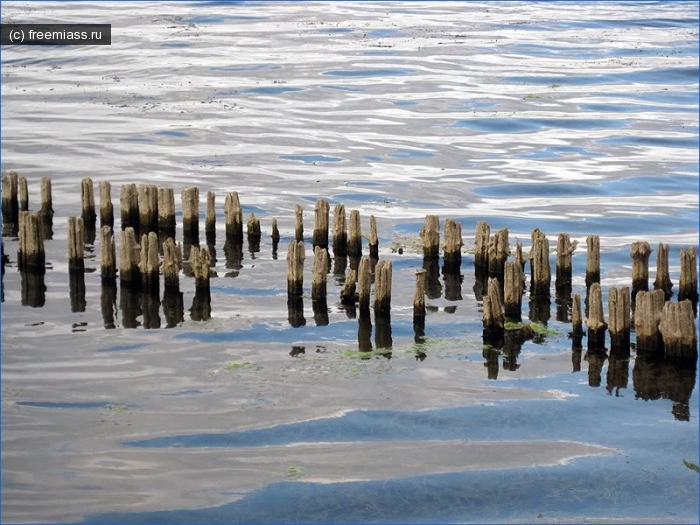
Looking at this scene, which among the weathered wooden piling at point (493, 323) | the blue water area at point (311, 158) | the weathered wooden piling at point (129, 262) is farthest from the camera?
the blue water area at point (311, 158)

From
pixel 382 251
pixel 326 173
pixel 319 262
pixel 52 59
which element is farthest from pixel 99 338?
pixel 52 59

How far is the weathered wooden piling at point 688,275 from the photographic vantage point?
22.0 metres

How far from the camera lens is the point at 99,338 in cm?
2084

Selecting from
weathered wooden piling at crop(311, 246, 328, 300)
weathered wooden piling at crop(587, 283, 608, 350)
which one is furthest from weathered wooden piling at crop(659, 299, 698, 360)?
weathered wooden piling at crop(311, 246, 328, 300)

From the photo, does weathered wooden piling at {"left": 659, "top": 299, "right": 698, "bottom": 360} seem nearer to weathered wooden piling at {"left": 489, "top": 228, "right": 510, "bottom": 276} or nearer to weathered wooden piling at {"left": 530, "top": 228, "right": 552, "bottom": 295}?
weathered wooden piling at {"left": 530, "top": 228, "right": 552, "bottom": 295}

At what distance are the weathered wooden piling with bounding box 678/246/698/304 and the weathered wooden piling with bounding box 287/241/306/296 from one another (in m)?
7.35

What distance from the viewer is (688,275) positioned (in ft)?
72.8

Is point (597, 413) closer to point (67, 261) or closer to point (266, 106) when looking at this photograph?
point (67, 261)

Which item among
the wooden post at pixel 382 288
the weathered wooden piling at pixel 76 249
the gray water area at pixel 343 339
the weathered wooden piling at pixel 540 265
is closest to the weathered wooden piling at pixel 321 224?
the gray water area at pixel 343 339

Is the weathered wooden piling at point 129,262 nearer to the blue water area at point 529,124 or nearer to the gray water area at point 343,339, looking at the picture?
the gray water area at point 343,339

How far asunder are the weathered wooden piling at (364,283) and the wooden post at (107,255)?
5.03 m

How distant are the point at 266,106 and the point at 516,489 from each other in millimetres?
33386

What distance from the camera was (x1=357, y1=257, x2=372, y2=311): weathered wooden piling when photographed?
21.1 meters

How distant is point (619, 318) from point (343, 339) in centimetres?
498
